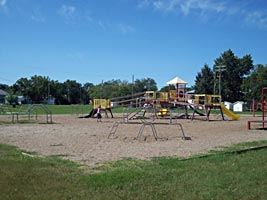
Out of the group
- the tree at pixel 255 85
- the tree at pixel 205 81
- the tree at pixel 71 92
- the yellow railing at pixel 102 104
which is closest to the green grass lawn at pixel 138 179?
the yellow railing at pixel 102 104

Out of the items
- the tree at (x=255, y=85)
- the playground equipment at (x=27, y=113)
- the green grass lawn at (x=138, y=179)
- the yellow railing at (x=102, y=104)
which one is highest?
the tree at (x=255, y=85)

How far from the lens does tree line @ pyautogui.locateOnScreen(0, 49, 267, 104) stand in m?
76.7

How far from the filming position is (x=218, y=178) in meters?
6.71

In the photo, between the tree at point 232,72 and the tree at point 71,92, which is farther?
the tree at point 71,92

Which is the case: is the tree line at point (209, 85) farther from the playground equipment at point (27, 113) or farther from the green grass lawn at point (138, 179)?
the green grass lawn at point (138, 179)

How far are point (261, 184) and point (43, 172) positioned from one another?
4.19 meters

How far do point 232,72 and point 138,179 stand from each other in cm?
8391

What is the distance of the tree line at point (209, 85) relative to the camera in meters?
76.7

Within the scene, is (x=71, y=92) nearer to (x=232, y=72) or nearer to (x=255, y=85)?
(x=232, y=72)

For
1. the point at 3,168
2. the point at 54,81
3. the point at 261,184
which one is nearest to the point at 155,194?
the point at 261,184

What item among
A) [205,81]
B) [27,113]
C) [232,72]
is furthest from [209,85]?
[27,113]

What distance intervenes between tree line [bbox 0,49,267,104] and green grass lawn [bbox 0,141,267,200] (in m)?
57.8

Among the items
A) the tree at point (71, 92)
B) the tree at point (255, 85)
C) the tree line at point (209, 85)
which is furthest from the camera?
the tree at point (71, 92)

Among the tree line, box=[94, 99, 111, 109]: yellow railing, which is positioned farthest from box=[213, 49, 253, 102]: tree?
box=[94, 99, 111, 109]: yellow railing
